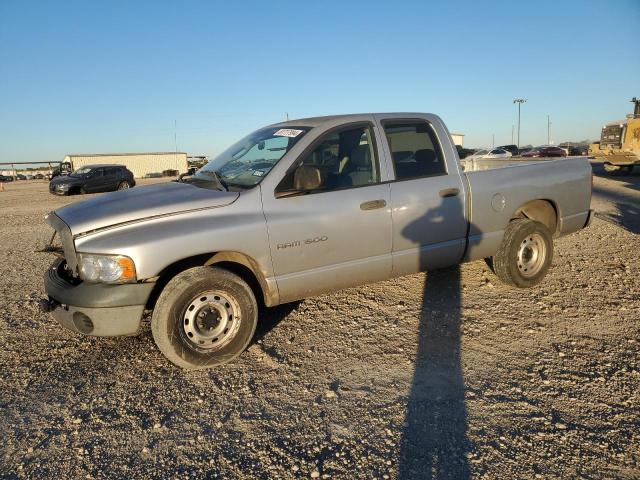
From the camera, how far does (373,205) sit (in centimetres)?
398

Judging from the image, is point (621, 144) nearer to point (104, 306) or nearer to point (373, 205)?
point (373, 205)

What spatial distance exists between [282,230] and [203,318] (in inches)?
37.0

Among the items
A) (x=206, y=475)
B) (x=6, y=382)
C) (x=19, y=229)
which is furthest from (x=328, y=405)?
(x=19, y=229)

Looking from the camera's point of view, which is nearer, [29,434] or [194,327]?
[29,434]

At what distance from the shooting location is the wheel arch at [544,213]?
202 inches

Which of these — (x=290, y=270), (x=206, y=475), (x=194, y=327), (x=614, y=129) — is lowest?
(x=206, y=475)

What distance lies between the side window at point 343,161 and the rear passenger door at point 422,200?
20 centimetres

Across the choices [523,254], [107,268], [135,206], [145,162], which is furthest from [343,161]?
[145,162]

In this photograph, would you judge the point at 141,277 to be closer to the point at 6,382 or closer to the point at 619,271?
the point at 6,382

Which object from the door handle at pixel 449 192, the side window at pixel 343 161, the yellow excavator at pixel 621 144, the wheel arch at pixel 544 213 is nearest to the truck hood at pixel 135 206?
the side window at pixel 343 161

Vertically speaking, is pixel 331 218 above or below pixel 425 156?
below

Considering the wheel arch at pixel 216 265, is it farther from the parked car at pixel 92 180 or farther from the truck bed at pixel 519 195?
the parked car at pixel 92 180

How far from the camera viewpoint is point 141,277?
10.5 feet

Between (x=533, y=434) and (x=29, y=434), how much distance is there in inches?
122
